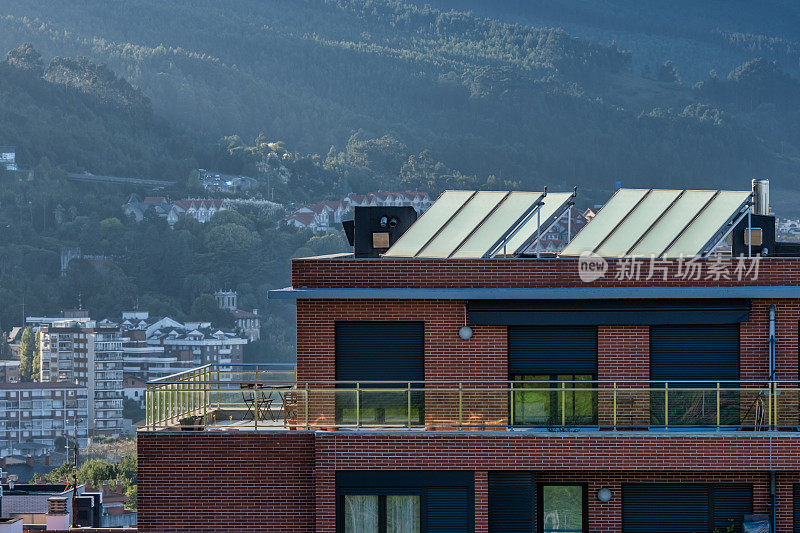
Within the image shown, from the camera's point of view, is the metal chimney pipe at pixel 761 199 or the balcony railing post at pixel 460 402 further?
the metal chimney pipe at pixel 761 199

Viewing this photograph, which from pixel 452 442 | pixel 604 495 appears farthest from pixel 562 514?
pixel 452 442

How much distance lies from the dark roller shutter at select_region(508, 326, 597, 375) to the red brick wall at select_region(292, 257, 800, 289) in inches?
30.3

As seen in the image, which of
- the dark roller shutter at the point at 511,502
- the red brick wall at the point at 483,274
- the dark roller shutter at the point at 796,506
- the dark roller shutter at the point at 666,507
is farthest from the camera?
the dark roller shutter at the point at 666,507

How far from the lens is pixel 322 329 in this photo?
760 inches

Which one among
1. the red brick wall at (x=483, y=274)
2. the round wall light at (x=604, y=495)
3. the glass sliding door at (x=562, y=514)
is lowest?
the glass sliding door at (x=562, y=514)

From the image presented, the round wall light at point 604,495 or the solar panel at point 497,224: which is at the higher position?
the solar panel at point 497,224

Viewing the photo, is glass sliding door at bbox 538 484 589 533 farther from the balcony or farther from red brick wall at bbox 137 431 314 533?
red brick wall at bbox 137 431 314 533

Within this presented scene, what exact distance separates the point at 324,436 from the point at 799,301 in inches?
296

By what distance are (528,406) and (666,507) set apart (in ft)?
8.80

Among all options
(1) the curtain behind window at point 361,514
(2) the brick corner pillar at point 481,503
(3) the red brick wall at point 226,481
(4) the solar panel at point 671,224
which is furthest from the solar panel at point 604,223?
(3) the red brick wall at point 226,481

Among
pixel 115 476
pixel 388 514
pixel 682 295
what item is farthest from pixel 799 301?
pixel 115 476

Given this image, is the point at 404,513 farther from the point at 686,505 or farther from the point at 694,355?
the point at 694,355

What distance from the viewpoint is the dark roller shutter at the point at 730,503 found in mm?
18969

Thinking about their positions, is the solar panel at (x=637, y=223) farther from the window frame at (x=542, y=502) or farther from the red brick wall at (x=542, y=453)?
the window frame at (x=542, y=502)
